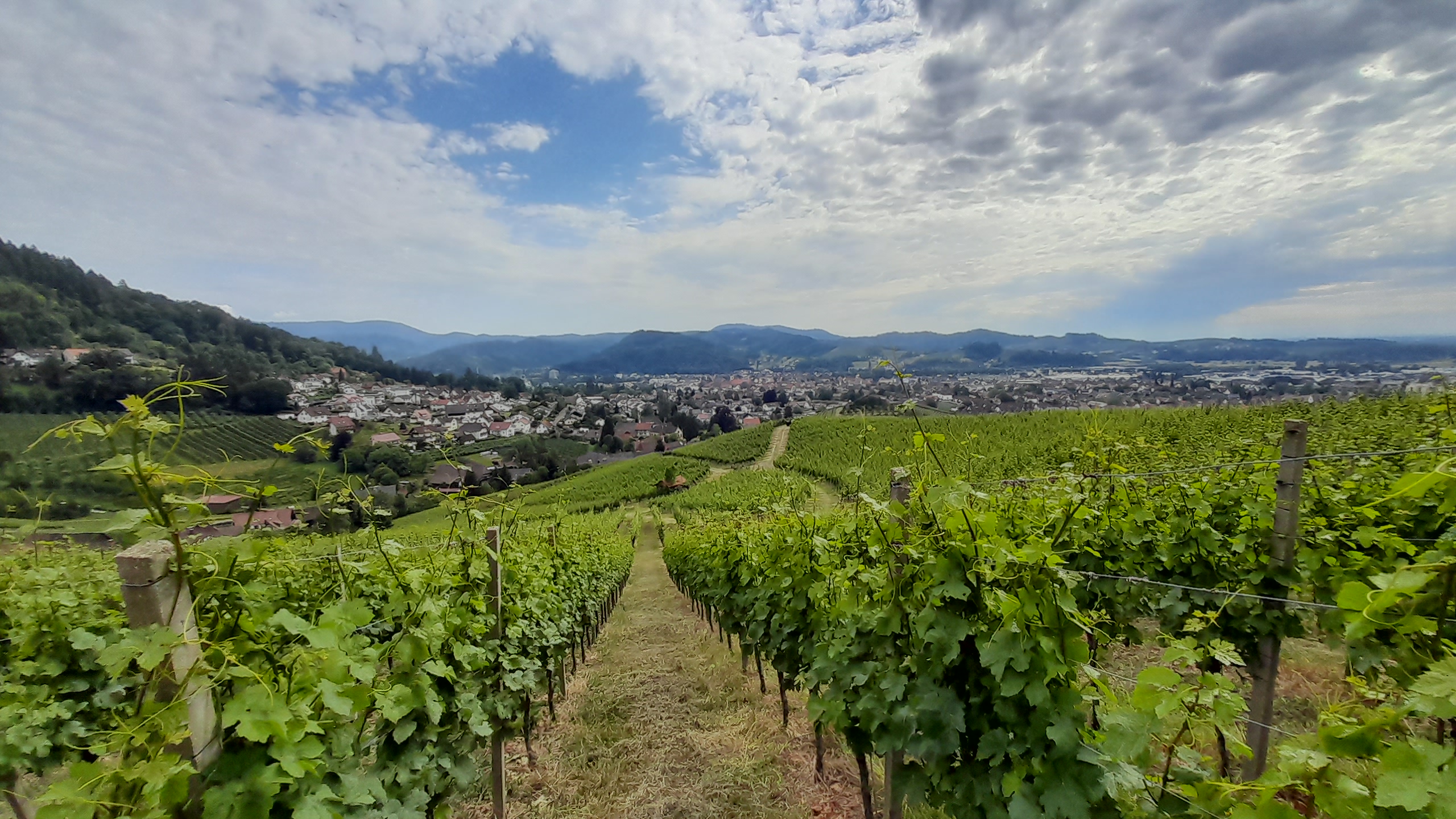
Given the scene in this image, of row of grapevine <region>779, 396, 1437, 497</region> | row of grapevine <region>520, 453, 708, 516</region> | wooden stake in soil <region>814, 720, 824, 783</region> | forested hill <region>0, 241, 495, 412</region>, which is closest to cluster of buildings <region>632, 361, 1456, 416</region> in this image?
row of grapevine <region>779, 396, 1437, 497</region>

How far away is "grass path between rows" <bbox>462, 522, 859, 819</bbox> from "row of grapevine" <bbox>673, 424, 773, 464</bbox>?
3795 centimetres

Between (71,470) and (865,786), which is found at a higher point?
(71,470)

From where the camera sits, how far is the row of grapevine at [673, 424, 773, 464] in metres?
46.3

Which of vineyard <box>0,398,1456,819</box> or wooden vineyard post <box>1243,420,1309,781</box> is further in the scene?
wooden vineyard post <box>1243,420,1309,781</box>

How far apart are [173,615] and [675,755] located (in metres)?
4.41

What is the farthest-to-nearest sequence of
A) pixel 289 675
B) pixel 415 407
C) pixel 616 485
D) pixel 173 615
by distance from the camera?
pixel 415 407 < pixel 616 485 < pixel 289 675 < pixel 173 615

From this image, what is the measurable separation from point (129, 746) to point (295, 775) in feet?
1.30

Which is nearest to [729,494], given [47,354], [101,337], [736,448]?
[736,448]

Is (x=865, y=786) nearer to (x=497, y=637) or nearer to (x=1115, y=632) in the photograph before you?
(x=1115, y=632)

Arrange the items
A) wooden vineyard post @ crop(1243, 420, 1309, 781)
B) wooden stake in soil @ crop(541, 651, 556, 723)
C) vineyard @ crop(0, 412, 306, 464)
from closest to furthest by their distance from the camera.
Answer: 1. wooden vineyard post @ crop(1243, 420, 1309, 781)
2. wooden stake in soil @ crop(541, 651, 556, 723)
3. vineyard @ crop(0, 412, 306, 464)

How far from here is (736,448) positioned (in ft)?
161

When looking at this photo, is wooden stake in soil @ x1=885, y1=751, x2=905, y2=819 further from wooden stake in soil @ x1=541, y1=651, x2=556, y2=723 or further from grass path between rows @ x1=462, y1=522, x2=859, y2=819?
wooden stake in soil @ x1=541, y1=651, x2=556, y2=723

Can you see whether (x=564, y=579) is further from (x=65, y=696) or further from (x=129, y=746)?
(x=129, y=746)

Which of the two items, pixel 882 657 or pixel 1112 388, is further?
pixel 1112 388
